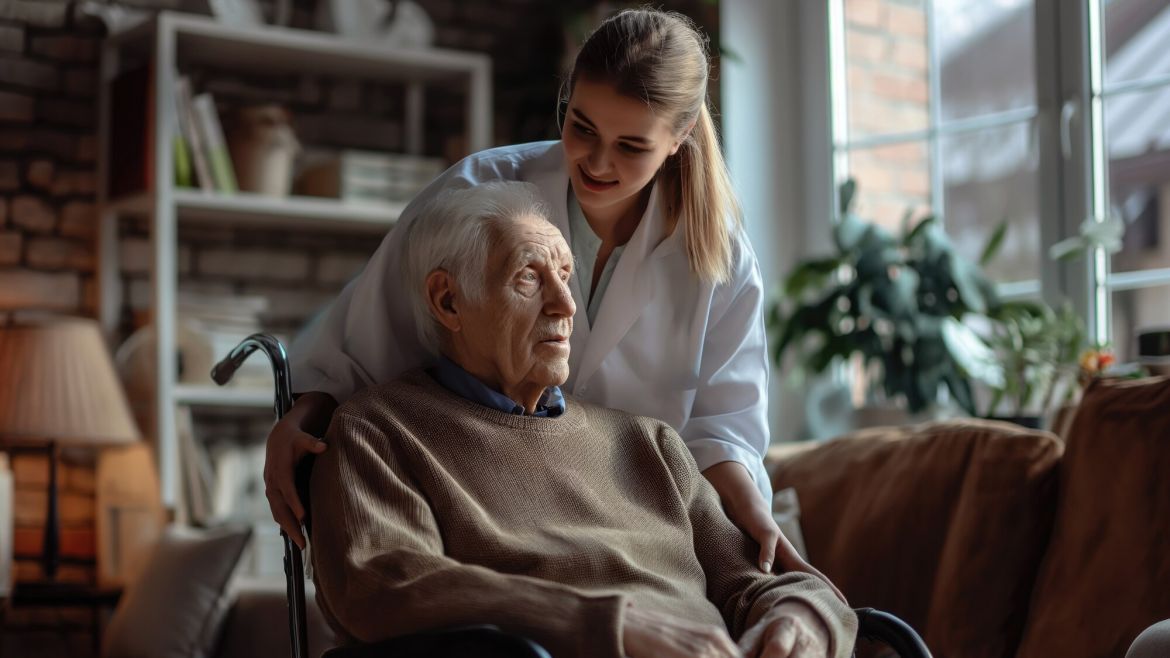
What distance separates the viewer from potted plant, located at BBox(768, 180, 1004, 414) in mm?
3463

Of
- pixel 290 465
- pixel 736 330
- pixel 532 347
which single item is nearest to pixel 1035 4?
pixel 736 330

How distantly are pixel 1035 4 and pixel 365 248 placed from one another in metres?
2.13

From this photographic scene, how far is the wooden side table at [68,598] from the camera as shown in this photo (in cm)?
338

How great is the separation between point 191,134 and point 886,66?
79.3 inches

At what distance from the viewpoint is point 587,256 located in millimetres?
2057

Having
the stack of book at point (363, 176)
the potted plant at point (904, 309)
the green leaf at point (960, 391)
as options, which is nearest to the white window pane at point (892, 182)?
the potted plant at point (904, 309)

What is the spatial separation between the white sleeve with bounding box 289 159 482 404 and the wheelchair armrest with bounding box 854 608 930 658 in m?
0.71

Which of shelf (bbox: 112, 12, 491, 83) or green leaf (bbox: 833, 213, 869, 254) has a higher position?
shelf (bbox: 112, 12, 491, 83)

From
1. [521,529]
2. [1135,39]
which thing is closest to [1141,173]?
[1135,39]

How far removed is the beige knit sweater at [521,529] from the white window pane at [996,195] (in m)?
2.12

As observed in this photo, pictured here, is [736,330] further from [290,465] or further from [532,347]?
[290,465]

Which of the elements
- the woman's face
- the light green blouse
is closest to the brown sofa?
the light green blouse

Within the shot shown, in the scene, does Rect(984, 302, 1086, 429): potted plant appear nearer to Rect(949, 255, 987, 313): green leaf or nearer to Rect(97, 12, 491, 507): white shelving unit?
Rect(949, 255, 987, 313): green leaf

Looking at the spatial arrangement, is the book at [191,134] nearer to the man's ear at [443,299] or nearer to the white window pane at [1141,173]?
the man's ear at [443,299]
